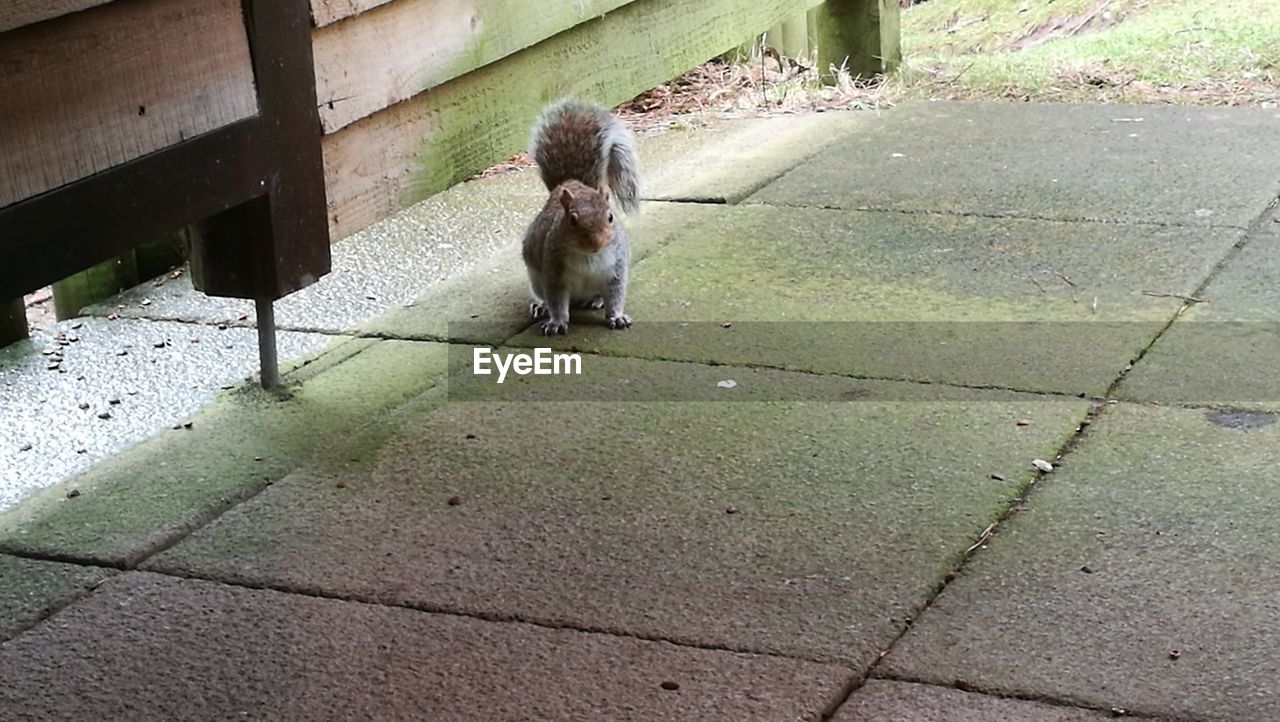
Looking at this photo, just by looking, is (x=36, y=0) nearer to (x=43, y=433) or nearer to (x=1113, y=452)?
(x=43, y=433)

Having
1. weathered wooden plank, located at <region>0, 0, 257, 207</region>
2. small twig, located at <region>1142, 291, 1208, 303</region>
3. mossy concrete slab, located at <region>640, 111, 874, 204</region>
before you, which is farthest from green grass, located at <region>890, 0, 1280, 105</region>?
weathered wooden plank, located at <region>0, 0, 257, 207</region>

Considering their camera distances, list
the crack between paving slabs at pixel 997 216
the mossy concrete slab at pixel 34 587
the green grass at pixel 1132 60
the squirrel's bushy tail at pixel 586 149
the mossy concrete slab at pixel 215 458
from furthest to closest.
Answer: the green grass at pixel 1132 60 < the crack between paving slabs at pixel 997 216 < the squirrel's bushy tail at pixel 586 149 < the mossy concrete slab at pixel 215 458 < the mossy concrete slab at pixel 34 587

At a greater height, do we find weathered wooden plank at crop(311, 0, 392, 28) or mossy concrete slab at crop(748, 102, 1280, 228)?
weathered wooden plank at crop(311, 0, 392, 28)

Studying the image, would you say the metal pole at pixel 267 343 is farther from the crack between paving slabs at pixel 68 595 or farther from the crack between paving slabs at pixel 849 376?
the crack between paving slabs at pixel 68 595

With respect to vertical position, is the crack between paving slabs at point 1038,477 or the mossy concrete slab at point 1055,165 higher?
the mossy concrete slab at point 1055,165

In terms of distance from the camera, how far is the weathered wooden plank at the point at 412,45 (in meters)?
4.71

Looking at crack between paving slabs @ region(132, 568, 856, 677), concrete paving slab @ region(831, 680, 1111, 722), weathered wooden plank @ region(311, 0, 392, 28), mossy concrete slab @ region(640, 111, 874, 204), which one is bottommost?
concrete paving slab @ region(831, 680, 1111, 722)

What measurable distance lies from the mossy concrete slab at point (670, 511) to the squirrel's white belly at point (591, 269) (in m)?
0.50

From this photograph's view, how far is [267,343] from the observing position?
14.3ft

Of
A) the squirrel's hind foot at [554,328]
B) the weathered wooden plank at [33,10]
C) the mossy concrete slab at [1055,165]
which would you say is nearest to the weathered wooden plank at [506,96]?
the squirrel's hind foot at [554,328]

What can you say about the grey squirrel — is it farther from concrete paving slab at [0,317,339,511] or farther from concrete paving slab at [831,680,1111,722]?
concrete paving slab at [831,680,1111,722]

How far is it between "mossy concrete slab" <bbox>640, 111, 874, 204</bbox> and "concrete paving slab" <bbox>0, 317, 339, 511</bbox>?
189 centimetres

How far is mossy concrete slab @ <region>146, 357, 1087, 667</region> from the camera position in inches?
125

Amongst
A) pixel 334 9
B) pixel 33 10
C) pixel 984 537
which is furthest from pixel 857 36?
pixel 33 10
